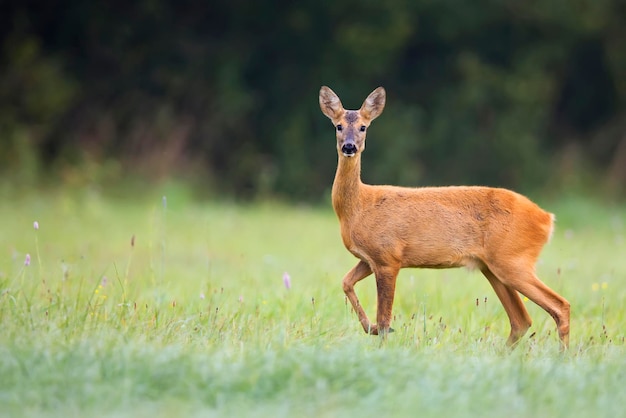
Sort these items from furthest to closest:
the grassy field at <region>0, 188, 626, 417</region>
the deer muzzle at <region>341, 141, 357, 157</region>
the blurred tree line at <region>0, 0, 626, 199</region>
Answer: the blurred tree line at <region>0, 0, 626, 199</region> → the deer muzzle at <region>341, 141, 357, 157</region> → the grassy field at <region>0, 188, 626, 417</region>

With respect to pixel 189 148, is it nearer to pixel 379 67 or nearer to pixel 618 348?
pixel 379 67

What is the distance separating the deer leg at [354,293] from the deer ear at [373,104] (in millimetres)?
1210

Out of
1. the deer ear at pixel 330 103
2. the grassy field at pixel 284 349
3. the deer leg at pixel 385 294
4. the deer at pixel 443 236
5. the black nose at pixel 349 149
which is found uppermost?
the deer ear at pixel 330 103

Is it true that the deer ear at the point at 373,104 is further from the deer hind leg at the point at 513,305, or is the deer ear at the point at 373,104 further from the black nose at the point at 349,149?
the deer hind leg at the point at 513,305

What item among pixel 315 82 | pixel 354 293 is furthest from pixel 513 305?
pixel 315 82

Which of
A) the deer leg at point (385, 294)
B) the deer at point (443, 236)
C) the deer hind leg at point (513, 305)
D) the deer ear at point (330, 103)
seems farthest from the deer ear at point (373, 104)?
the deer hind leg at point (513, 305)

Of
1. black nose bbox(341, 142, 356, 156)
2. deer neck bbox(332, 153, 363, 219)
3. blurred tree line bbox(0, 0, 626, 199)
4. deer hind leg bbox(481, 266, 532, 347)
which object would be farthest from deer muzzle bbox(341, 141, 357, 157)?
blurred tree line bbox(0, 0, 626, 199)

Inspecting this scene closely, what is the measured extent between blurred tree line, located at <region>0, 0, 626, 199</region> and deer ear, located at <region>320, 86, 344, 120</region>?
435 inches

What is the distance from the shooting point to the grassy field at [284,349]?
15.2 ft

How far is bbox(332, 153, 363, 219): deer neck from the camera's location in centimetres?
700

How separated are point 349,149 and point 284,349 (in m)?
2.13

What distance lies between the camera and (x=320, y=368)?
16.3ft

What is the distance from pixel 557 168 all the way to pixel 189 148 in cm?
736

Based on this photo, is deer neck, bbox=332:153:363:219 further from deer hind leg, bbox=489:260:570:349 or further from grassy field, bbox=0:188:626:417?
deer hind leg, bbox=489:260:570:349
